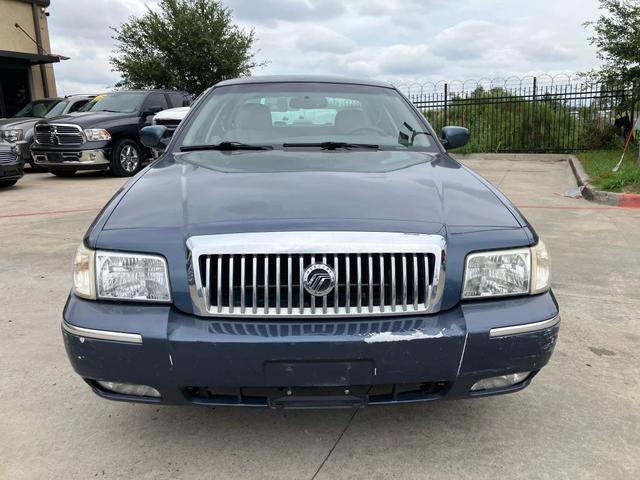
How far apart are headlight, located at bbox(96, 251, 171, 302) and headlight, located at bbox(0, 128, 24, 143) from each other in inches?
405

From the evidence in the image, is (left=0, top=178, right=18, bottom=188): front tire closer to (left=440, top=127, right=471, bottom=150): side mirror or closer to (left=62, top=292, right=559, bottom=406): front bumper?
(left=440, top=127, right=471, bottom=150): side mirror

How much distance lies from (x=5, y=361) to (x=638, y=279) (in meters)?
4.57

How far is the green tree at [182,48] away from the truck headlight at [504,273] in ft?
65.5

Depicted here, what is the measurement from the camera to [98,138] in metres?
11.0

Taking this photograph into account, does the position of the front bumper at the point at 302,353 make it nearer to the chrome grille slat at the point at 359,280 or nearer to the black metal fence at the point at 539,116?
the chrome grille slat at the point at 359,280

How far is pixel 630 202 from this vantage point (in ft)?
26.1

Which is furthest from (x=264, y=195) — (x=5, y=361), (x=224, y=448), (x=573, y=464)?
(x=5, y=361)

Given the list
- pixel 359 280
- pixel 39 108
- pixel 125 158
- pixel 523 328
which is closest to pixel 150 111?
pixel 125 158

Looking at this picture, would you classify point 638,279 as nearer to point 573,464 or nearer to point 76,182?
point 573,464

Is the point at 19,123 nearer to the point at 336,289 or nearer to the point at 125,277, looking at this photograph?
the point at 125,277

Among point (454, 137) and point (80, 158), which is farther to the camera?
point (80, 158)

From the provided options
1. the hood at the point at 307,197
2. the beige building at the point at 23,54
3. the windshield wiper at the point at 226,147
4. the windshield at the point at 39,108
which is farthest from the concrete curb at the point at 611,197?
the beige building at the point at 23,54

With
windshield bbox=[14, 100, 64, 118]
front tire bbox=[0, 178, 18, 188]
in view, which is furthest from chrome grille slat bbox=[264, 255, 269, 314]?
windshield bbox=[14, 100, 64, 118]

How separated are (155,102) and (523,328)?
1172cm
